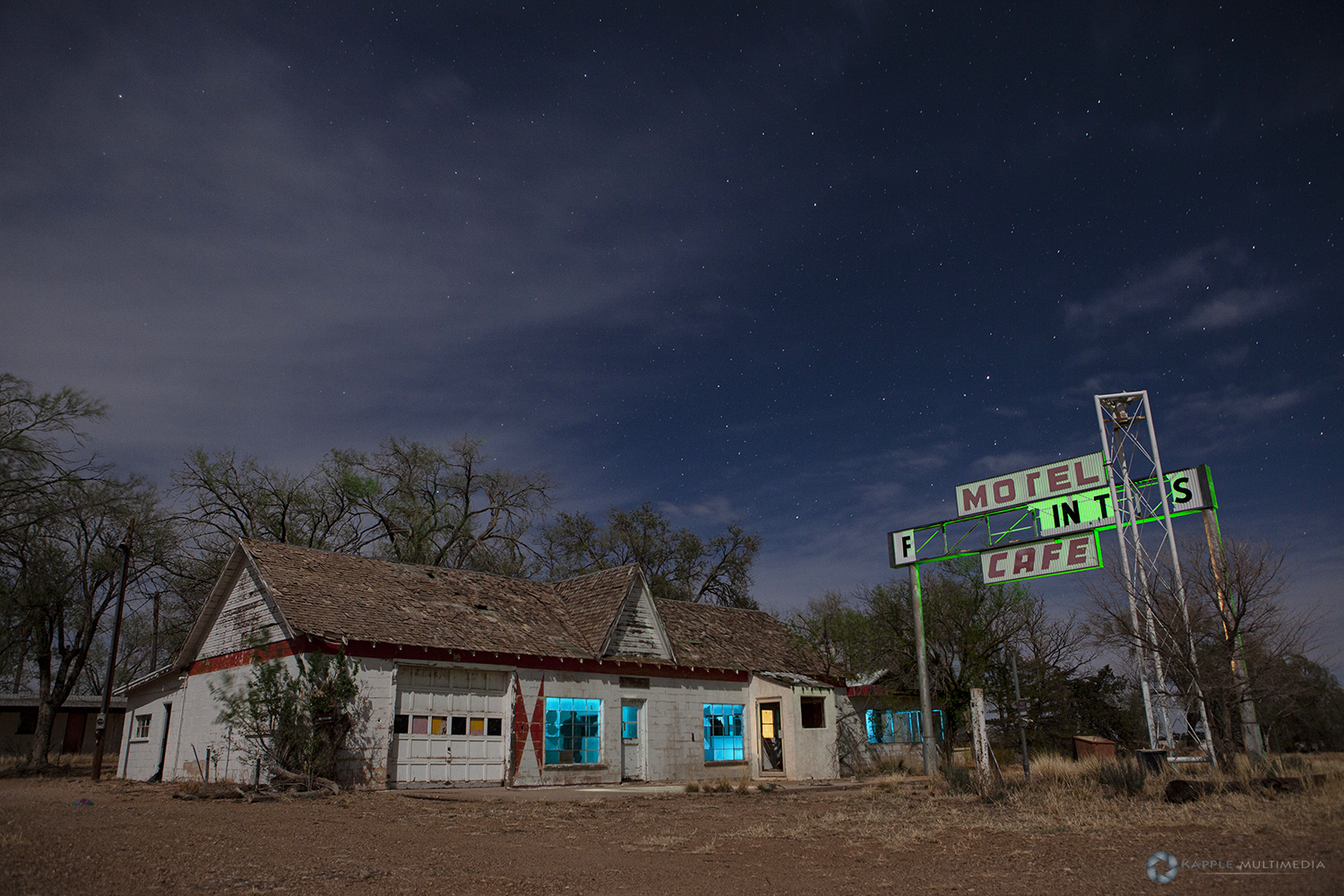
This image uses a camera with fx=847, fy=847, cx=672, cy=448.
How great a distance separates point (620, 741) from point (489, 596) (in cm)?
535

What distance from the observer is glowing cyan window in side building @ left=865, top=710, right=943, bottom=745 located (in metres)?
27.3

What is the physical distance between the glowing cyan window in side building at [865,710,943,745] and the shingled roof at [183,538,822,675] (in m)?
2.54

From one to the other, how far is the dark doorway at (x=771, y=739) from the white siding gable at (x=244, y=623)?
1421 cm

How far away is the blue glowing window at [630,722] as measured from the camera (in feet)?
74.0

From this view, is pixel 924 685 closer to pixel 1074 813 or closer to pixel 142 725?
pixel 1074 813

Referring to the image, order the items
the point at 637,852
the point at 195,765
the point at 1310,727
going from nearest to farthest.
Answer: the point at 637,852 < the point at 195,765 < the point at 1310,727

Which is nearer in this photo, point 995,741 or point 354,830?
point 354,830

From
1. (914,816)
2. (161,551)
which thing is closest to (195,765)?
(161,551)

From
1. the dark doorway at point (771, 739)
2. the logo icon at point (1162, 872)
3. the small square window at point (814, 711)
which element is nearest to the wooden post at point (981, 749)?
the logo icon at point (1162, 872)

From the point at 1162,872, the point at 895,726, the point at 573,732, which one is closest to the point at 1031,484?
the point at 895,726

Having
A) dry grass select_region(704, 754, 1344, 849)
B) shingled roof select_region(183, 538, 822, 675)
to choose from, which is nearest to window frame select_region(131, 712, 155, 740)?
shingled roof select_region(183, 538, 822, 675)

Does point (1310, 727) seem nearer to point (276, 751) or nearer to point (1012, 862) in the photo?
point (1012, 862)

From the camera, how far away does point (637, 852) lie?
31.4 ft

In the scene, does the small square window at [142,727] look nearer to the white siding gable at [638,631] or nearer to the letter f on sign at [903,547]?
the white siding gable at [638,631]
